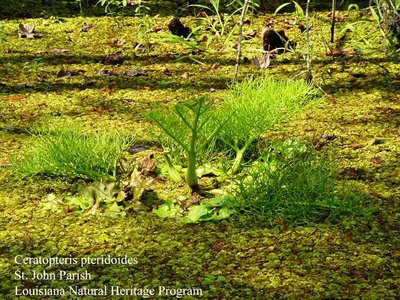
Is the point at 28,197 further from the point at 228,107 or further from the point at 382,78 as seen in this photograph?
the point at 382,78

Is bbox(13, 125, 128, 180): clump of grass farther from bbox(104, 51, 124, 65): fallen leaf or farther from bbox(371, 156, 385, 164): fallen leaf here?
bbox(104, 51, 124, 65): fallen leaf

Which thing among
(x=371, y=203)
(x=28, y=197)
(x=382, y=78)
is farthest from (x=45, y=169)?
(x=382, y=78)

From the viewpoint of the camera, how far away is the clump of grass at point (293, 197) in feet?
7.51

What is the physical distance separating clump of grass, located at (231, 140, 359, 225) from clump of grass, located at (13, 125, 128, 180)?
50cm

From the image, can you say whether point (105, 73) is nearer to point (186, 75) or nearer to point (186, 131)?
point (186, 75)

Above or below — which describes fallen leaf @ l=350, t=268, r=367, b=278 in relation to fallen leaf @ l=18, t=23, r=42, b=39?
below

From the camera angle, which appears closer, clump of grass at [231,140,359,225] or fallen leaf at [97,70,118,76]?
clump of grass at [231,140,359,225]

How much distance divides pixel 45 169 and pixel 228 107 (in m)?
0.75

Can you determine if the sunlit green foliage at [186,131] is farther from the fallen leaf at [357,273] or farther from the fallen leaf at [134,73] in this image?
the fallen leaf at [134,73]

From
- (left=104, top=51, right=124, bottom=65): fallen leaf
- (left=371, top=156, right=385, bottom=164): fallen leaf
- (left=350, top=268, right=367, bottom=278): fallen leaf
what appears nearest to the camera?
(left=350, top=268, right=367, bottom=278): fallen leaf

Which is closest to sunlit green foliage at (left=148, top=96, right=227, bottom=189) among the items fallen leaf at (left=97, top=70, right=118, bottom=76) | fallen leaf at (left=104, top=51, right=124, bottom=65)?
fallen leaf at (left=97, top=70, right=118, bottom=76)

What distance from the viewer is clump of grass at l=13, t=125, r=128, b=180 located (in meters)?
2.50

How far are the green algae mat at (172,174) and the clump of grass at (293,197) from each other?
29 millimetres

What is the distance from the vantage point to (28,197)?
2.47 m
